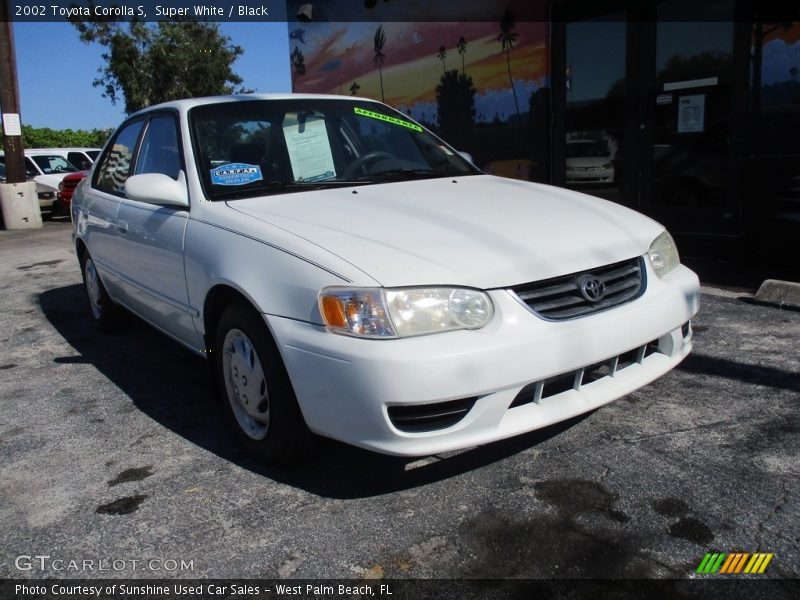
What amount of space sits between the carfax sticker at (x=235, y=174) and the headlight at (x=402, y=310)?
3.81 ft

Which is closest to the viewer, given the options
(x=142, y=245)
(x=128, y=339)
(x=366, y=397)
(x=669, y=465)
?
(x=366, y=397)

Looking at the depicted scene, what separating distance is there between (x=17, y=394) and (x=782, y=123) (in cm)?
632

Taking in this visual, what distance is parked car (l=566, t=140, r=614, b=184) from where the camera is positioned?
25.8ft

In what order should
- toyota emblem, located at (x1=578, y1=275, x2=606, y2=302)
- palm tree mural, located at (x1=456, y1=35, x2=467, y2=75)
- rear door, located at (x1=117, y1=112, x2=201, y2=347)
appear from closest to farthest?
1. toyota emblem, located at (x1=578, y1=275, x2=606, y2=302)
2. rear door, located at (x1=117, y1=112, x2=201, y2=347)
3. palm tree mural, located at (x1=456, y1=35, x2=467, y2=75)

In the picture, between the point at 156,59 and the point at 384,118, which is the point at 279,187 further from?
the point at 156,59

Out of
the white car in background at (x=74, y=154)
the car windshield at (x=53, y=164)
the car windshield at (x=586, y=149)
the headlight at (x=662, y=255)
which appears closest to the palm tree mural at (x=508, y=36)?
the car windshield at (x=586, y=149)

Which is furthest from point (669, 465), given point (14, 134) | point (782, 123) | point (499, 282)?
point (14, 134)

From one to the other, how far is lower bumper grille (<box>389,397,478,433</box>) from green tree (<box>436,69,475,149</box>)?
301 inches

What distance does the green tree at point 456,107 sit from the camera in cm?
953

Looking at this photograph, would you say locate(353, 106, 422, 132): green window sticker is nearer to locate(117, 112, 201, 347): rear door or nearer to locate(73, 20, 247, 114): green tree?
locate(117, 112, 201, 347): rear door

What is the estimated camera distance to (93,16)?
29.0m

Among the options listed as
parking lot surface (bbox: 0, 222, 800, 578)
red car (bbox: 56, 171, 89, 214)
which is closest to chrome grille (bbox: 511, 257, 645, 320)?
parking lot surface (bbox: 0, 222, 800, 578)

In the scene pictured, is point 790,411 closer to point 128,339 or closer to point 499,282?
point 499,282

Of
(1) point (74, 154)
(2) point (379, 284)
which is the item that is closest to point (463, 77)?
(2) point (379, 284)
